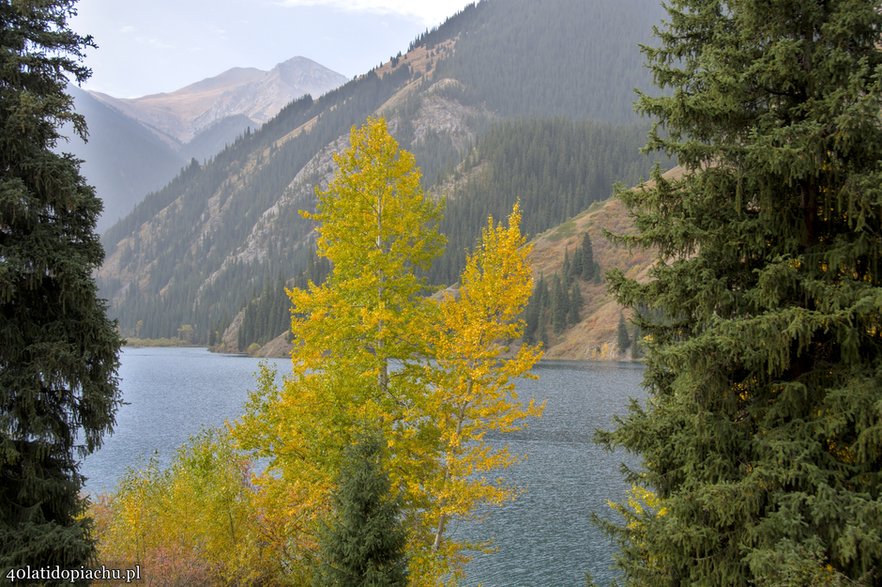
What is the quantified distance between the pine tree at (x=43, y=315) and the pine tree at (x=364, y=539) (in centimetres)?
475

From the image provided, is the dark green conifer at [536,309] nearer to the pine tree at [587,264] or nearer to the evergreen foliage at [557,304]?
the evergreen foliage at [557,304]

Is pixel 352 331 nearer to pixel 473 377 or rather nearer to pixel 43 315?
pixel 473 377

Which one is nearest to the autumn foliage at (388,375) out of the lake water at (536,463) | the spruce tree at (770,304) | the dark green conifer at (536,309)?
the lake water at (536,463)

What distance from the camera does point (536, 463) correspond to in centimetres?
4997

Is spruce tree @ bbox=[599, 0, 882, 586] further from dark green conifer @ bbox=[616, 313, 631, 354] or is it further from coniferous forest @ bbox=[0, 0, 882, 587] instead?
dark green conifer @ bbox=[616, 313, 631, 354]

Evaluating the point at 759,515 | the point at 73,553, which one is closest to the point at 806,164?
the point at 759,515

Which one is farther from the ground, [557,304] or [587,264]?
[587,264]

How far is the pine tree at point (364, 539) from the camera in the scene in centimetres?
1252

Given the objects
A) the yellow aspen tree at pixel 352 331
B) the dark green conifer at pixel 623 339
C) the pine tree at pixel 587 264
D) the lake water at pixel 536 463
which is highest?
the pine tree at pixel 587 264

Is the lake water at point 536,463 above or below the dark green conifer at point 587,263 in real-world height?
below

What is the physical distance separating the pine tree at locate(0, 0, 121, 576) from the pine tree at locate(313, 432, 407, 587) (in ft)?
15.6

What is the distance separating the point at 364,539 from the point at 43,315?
7892mm

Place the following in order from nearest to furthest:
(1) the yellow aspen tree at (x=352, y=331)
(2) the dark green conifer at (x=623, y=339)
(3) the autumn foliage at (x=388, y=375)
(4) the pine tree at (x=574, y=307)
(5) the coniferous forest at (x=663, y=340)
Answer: (5) the coniferous forest at (x=663, y=340) → (3) the autumn foliage at (x=388, y=375) → (1) the yellow aspen tree at (x=352, y=331) → (2) the dark green conifer at (x=623, y=339) → (4) the pine tree at (x=574, y=307)

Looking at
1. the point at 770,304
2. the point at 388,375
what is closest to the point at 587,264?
the point at 388,375
